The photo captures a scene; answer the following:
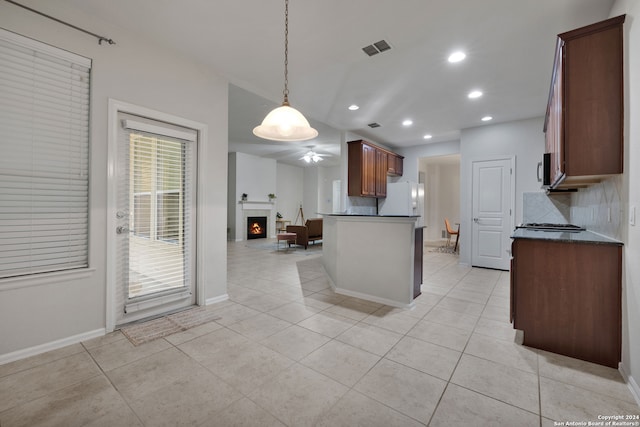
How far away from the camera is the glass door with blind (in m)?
2.59

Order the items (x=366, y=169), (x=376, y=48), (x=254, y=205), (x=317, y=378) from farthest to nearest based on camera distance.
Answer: (x=254, y=205) < (x=366, y=169) < (x=376, y=48) < (x=317, y=378)

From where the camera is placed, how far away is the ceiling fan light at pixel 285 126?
7.27 feet

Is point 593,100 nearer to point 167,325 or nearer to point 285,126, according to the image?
point 285,126

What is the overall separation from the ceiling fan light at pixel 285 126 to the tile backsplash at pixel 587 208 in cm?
235

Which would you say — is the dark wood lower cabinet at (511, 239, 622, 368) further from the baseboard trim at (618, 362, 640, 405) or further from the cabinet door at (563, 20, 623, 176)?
the cabinet door at (563, 20, 623, 176)

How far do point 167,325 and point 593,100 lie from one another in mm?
3981

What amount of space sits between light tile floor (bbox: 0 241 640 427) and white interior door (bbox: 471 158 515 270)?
2.65 meters

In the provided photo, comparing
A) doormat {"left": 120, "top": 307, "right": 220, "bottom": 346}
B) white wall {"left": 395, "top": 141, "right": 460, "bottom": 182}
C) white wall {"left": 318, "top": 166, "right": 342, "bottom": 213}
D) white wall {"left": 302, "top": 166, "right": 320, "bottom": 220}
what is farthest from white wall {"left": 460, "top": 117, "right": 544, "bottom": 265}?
white wall {"left": 302, "top": 166, "right": 320, "bottom": 220}

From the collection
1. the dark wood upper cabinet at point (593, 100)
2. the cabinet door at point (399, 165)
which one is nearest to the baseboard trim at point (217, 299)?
the dark wood upper cabinet at point (593, 100)

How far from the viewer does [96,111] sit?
7.79ft

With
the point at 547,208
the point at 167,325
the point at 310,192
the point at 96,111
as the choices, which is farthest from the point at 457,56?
the point at 310,192

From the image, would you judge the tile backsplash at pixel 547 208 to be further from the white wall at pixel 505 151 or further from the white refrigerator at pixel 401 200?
the white refrigerator at pixel 401 200

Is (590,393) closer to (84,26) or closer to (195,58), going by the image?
(195,58)

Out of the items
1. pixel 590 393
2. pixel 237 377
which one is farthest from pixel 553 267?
pixel 237 377
